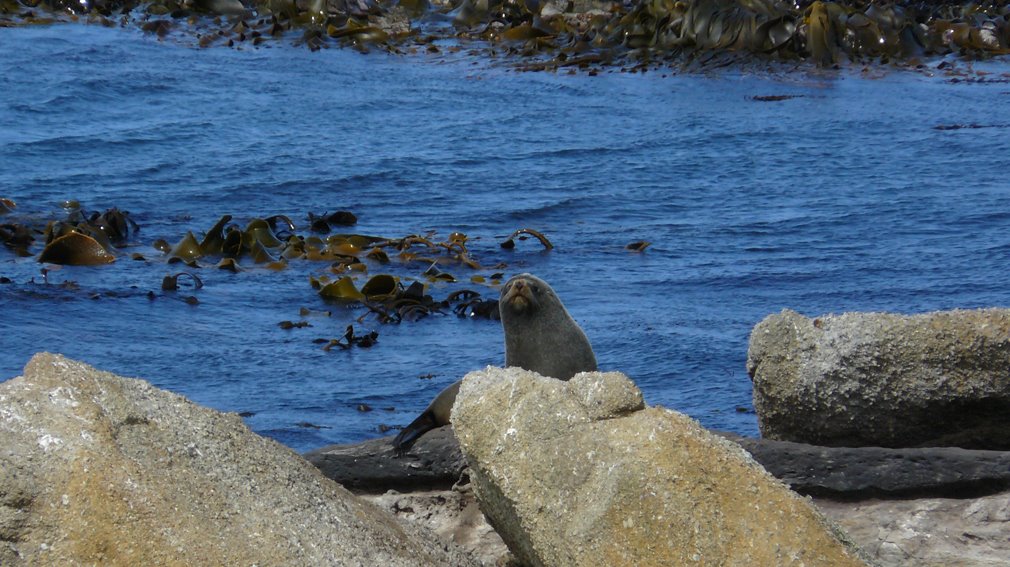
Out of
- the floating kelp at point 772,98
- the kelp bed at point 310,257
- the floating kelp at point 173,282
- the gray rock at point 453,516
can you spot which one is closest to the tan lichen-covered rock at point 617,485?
the gray rock at point 453,516

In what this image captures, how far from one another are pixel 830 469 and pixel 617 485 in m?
1.62

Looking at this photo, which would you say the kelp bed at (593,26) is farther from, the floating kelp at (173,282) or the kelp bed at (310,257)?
the floating kelp at (173,282)

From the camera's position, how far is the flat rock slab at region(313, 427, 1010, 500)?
14.6 ft

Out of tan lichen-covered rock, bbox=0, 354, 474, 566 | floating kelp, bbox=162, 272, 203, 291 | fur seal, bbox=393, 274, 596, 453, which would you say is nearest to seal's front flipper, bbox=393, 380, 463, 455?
fur seal, bbox=393, 274, 596, 453

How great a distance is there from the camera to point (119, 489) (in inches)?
115

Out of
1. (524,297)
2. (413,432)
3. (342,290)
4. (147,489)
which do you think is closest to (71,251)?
(342,290)

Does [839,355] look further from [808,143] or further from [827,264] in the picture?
[808,143]

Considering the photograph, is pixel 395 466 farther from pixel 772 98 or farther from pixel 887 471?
pixel 772 98

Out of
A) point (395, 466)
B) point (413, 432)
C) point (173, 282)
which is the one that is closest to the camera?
point (395, 466)

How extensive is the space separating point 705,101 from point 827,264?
5476 mm

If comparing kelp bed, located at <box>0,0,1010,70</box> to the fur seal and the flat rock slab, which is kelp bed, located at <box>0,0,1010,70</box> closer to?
the fur seal

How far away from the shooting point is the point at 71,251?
10766mm

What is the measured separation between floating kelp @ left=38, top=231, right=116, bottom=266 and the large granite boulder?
697cm

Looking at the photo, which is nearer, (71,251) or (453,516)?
(453,516)
